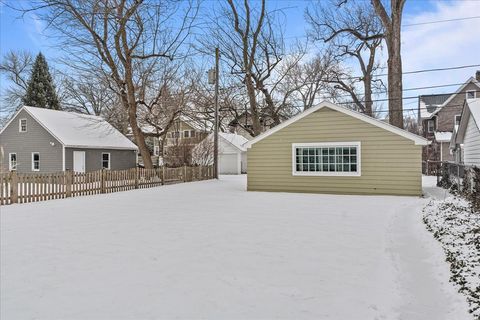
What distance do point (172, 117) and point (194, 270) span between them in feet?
56.4

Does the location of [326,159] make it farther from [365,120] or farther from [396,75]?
[396,75]

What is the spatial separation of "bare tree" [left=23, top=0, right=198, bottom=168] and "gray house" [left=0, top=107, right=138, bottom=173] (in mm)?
3426

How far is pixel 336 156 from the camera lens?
1218 centimetres

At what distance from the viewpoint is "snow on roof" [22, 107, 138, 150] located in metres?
19.3

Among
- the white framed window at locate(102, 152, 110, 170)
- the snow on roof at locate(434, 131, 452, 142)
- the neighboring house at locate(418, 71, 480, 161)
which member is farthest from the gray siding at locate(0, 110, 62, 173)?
the snow on roof at locate(434, 131, 452, 142)

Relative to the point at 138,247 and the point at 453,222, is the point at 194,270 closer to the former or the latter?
the point at 138,247

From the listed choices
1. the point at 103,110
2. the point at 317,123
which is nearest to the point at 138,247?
the point at 317,123

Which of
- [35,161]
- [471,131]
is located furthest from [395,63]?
[35,161]

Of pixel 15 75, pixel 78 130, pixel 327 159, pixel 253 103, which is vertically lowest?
pixel 327 159

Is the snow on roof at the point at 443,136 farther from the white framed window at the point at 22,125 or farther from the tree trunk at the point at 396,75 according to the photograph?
the white framed window at the point at 22,125

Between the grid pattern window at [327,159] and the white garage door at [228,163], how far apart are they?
16.8 m

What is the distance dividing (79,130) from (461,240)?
20.7 m

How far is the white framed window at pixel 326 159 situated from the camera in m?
11.9

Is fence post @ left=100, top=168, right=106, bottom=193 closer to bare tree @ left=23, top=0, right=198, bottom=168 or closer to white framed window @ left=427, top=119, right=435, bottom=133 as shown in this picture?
bare tree @ left=23, top=0, right=198, bottom=168
